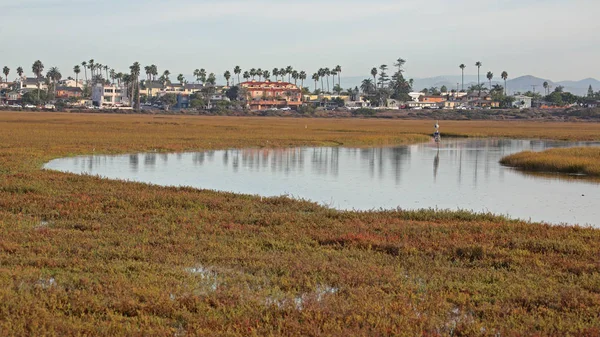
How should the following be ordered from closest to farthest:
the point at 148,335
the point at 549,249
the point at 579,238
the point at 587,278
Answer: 1. the point at 148,335
2. the point at 587,278
3. the point at 549,249
4. the point at 579,238

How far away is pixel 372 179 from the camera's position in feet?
114

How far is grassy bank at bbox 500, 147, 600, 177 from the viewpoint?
130 feet

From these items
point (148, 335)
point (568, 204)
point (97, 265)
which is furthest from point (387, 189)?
point (148, 335)

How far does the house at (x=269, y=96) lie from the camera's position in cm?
19012

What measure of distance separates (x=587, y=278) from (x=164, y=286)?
7.23 meters

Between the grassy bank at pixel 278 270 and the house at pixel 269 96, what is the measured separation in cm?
16850

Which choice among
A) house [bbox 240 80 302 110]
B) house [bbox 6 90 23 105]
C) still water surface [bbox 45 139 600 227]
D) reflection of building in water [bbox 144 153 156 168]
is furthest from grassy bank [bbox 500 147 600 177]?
house [bbox 6 90 23 105]

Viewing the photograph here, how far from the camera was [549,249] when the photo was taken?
622 inches

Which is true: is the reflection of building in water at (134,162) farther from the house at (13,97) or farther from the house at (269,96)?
the house at (13,97)

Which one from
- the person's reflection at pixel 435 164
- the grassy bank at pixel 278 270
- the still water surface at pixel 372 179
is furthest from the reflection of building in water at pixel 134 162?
the grassy bank at pixel 278 270

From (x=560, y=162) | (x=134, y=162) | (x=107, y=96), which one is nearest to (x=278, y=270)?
(x=134, y=162)

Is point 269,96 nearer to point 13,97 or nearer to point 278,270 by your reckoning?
point 13,97

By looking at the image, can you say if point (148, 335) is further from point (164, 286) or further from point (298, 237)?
point (298, 237)

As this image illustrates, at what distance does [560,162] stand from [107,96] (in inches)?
6293
